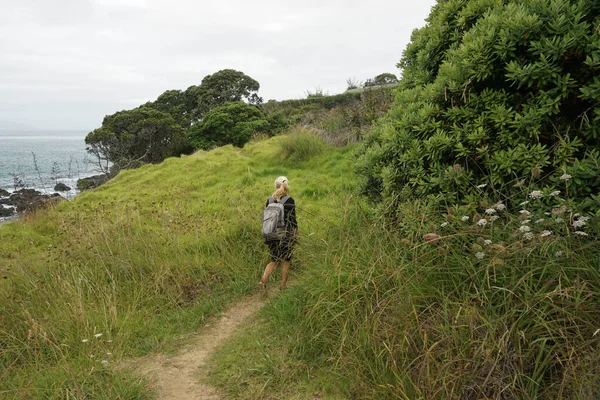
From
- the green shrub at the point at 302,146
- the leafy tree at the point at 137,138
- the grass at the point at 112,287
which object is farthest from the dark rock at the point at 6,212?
the green shrub at the point at 302,146

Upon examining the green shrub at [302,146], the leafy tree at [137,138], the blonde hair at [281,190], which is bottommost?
the blonde hair at [281,190]

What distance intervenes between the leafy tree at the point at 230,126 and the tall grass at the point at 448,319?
21.5 meters

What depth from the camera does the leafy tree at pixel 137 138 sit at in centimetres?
2880

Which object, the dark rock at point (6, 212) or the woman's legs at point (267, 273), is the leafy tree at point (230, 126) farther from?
the woman's legs at point (267, 273)

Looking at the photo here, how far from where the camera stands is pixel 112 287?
570 centimetres

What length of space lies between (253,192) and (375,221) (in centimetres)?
635

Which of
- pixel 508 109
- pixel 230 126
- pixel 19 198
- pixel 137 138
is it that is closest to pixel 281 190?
pixel 508 109

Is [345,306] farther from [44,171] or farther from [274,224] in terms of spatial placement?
[44,171]

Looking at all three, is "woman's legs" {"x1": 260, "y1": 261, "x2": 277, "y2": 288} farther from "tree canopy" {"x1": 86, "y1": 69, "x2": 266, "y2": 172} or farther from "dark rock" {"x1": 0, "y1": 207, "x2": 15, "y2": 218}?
"tree canopy" {"x1": 86, "y1": 69, "x2": 266, "y2": 172}

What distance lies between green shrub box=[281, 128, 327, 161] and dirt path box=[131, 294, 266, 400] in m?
9.08

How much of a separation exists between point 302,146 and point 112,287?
31.0 ft

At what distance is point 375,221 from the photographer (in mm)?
4488

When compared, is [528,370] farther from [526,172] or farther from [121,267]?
[121,267]

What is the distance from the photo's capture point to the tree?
3381 centimetres
